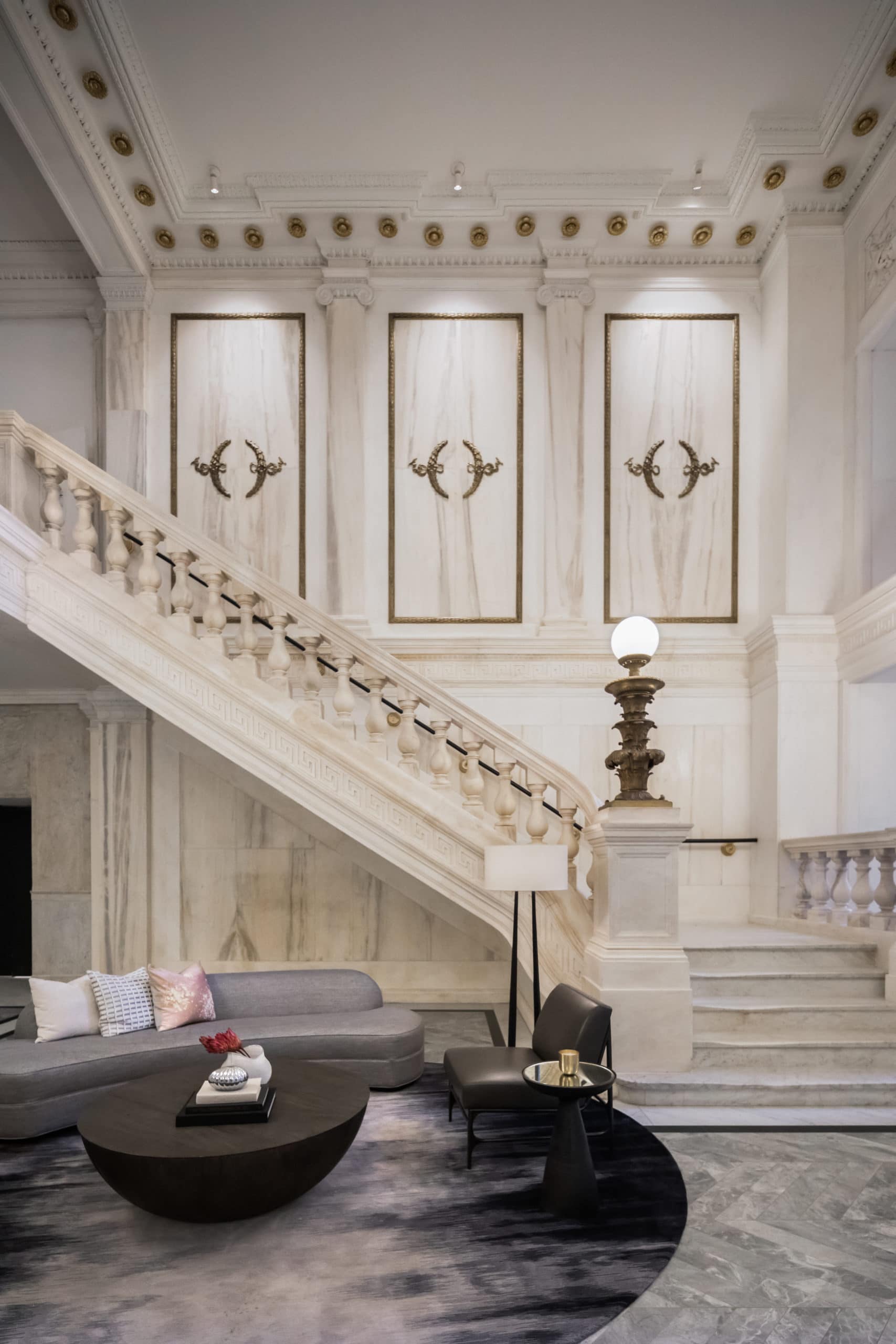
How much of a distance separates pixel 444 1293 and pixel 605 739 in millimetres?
4927

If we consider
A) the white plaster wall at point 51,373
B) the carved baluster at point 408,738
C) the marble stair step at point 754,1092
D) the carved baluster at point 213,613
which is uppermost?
the white plaster wall at point 51,373

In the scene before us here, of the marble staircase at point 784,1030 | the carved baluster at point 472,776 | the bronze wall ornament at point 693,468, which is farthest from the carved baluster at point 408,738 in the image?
the bronze wall ornament at point 693,468

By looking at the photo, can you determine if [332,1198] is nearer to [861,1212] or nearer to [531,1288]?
[531,1288]

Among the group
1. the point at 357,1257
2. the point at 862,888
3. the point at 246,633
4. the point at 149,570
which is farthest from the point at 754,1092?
the point at 149,570

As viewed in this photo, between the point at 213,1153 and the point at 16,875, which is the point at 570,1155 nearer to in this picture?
the point at 213,1153

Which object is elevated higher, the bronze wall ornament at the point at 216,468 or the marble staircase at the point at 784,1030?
the bronze wall ornament at the point at 216,468

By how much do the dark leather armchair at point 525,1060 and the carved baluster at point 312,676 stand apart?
8.11ft

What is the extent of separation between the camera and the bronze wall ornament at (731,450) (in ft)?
25.2

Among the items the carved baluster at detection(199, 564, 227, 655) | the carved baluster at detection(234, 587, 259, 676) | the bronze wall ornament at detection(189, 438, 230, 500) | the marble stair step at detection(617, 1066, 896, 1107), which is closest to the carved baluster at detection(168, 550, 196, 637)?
the carved baluster at detection(199, 564, 227, 655)

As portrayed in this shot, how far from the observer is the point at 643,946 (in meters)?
5.12

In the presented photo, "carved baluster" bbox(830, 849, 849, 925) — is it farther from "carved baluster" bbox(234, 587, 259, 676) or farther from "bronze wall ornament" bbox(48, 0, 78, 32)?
"bronze wall ornament" bbox(48, 0, 78, 32)

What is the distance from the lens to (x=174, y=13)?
569cm

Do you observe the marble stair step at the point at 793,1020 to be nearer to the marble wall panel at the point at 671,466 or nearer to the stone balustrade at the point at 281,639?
the stone balustrade at the point at 281,639

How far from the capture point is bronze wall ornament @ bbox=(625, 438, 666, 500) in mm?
7762
